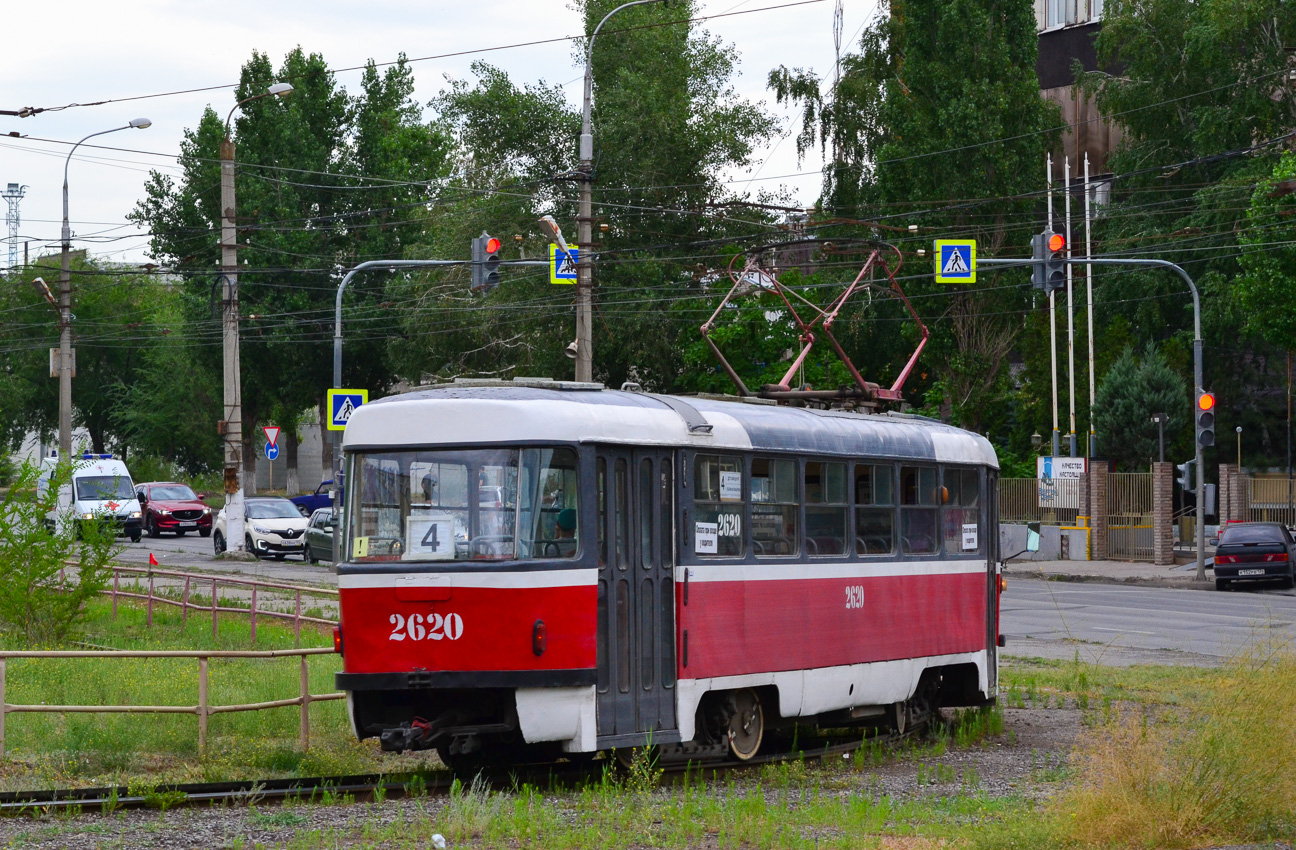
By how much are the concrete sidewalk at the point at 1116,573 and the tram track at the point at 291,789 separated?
2616 centimetres

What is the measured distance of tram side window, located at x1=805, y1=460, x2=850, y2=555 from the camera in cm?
1320

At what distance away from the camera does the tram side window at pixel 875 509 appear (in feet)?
45.4

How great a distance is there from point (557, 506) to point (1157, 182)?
44.4 meters

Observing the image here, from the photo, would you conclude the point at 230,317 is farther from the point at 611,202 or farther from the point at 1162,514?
the point at 1162,514

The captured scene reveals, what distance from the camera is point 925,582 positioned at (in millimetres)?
14711

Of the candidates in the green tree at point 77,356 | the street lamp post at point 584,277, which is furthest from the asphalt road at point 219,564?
the green tree at point 77,356

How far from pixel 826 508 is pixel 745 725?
2015 millimetres

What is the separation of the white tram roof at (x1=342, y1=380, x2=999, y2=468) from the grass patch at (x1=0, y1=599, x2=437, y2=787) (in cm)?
278

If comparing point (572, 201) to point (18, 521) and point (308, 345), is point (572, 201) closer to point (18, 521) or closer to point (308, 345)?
point (308, 345)

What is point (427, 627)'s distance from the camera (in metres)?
10.7

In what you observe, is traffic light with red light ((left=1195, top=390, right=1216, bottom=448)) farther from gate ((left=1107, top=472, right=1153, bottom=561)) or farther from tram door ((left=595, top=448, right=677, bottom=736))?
tram door ((left=595, top=448, right=677, bottom=736))

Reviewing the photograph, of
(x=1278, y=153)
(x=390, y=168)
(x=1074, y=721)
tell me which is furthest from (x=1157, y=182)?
(x=1074, y=721)

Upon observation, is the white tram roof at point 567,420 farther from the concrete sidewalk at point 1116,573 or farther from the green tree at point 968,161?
the green tree at point 968,161

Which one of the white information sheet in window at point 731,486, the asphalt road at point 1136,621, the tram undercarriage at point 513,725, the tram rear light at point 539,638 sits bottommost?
the asphalt road at point 1136,621
